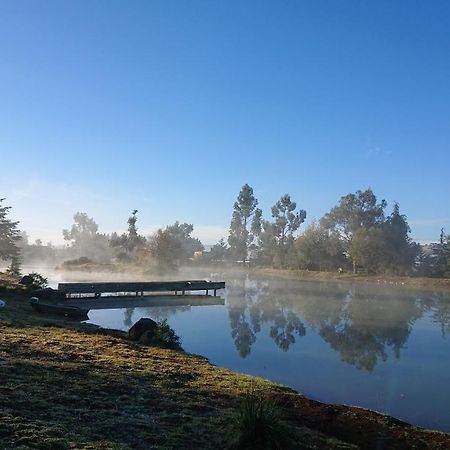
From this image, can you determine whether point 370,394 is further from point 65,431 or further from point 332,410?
point 65,431

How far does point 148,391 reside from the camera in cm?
810

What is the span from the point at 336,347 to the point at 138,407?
1140 cm

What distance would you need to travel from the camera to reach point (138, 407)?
7066mm

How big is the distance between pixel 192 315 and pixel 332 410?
16022mm

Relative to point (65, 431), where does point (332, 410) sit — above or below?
below

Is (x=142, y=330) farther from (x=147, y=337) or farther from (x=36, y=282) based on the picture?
(x=36, y=282)

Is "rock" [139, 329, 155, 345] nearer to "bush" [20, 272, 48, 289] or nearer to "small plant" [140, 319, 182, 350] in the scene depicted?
"small plant" [140, 319, 182, 350]

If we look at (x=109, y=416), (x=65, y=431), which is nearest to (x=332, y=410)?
(x=109, y=416)

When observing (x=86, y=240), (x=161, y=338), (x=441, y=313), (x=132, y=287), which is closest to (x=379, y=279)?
(x=441, y=313)

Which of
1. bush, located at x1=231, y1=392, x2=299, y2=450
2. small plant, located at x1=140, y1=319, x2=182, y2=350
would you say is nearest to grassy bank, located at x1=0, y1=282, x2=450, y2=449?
bush, located at x1=231, y1=392, x2=299, y2=450

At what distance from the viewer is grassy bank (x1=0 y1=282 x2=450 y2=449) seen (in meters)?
5.69

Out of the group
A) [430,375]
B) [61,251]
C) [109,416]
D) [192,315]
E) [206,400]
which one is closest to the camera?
[109,416]

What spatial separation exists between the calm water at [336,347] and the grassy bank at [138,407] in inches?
77.1

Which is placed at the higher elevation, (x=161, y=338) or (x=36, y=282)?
(x=36, y=282)
